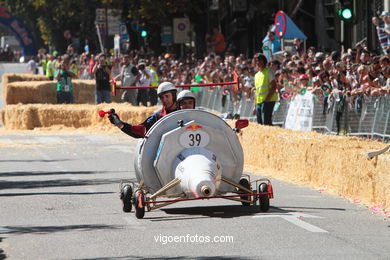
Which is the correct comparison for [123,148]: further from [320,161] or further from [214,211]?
[214,211]

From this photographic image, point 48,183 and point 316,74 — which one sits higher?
point 316,74

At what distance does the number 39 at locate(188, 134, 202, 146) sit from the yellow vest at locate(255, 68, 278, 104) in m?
10.7

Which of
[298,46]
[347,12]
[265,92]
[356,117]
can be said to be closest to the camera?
[356,117]

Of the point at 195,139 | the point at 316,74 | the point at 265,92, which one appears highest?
the point at 316,74

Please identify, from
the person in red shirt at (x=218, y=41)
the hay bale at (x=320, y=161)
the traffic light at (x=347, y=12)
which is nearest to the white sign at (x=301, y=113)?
the traffic light at (x=347, y=12)

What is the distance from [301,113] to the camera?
77.3ft

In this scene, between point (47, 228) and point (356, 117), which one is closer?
point (47, 228)

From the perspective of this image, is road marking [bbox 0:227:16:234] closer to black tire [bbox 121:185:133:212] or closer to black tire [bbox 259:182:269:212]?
black tire [bbox 121:185:133:212]

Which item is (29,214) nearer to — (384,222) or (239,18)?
(384,222)

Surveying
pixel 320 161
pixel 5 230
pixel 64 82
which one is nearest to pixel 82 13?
pixel 64 82

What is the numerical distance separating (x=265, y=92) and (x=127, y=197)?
35.3 ft

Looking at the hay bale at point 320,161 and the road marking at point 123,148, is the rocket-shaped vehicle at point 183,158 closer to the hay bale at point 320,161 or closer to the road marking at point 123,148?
the hay bale at point 320,161

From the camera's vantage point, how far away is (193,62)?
44312 millimetres

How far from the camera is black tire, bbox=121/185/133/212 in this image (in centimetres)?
1273
